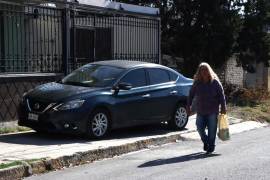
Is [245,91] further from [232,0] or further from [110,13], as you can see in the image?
[110,13]

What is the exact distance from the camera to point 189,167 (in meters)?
9.39

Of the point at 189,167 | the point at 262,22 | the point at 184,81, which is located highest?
the point at 262,22

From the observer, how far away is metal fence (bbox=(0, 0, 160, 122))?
13.8m

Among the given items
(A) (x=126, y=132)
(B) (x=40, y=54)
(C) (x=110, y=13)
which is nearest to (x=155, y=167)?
(A) (x=126, y=132)

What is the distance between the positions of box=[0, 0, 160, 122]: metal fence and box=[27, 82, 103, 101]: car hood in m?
1.85

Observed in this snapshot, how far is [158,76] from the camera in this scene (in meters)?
13.4

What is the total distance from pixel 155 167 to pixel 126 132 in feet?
12.3

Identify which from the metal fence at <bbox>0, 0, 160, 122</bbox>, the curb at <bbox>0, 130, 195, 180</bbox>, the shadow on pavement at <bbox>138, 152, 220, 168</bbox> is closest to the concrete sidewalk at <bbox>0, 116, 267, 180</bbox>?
the curb at <bbox>0, 130, 195, 180</bbox>

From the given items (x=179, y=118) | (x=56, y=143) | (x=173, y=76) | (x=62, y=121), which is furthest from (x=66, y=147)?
(x=173, y=76)

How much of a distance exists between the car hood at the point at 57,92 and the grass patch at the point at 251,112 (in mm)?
6934

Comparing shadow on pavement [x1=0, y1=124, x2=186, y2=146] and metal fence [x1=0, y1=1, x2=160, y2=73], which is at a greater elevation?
metal fence [x1=0, y1=1, x2=160, y2=73]

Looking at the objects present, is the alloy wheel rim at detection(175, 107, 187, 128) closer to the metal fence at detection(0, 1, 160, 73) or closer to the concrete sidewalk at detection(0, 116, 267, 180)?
the concrete sidewalk at detection(0, 116, 267, 180)

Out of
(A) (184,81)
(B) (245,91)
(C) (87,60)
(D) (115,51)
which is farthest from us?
(B) (245,91)

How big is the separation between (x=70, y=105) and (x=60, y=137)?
90 cm
